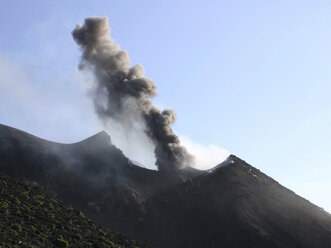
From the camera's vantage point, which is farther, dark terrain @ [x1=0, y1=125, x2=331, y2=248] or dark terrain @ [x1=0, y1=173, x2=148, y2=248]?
dark terrain @ [x1=0, y1=125, x2=331, y2=248]

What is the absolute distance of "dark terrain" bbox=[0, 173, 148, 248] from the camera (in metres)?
37.1

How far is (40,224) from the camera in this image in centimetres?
4306

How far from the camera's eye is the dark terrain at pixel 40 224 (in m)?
37.1

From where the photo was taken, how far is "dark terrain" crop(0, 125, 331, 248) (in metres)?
73.9

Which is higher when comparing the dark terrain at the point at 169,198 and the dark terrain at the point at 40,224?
the dark terrain at the point at 169,198

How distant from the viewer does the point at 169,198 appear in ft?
293

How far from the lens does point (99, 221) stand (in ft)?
258

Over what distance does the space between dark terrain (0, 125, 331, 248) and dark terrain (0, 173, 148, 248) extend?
84.2 feet

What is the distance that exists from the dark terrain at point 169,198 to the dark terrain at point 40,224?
25657 millimetres

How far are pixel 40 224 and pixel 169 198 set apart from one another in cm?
4871

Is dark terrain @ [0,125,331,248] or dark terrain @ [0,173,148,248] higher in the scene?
dark terrain @ [0,125,331,248]

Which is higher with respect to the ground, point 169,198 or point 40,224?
point 169,198

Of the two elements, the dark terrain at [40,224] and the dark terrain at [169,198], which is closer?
the dark terrain at [40,224]

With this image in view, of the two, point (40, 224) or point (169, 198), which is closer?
point (40, 224)
